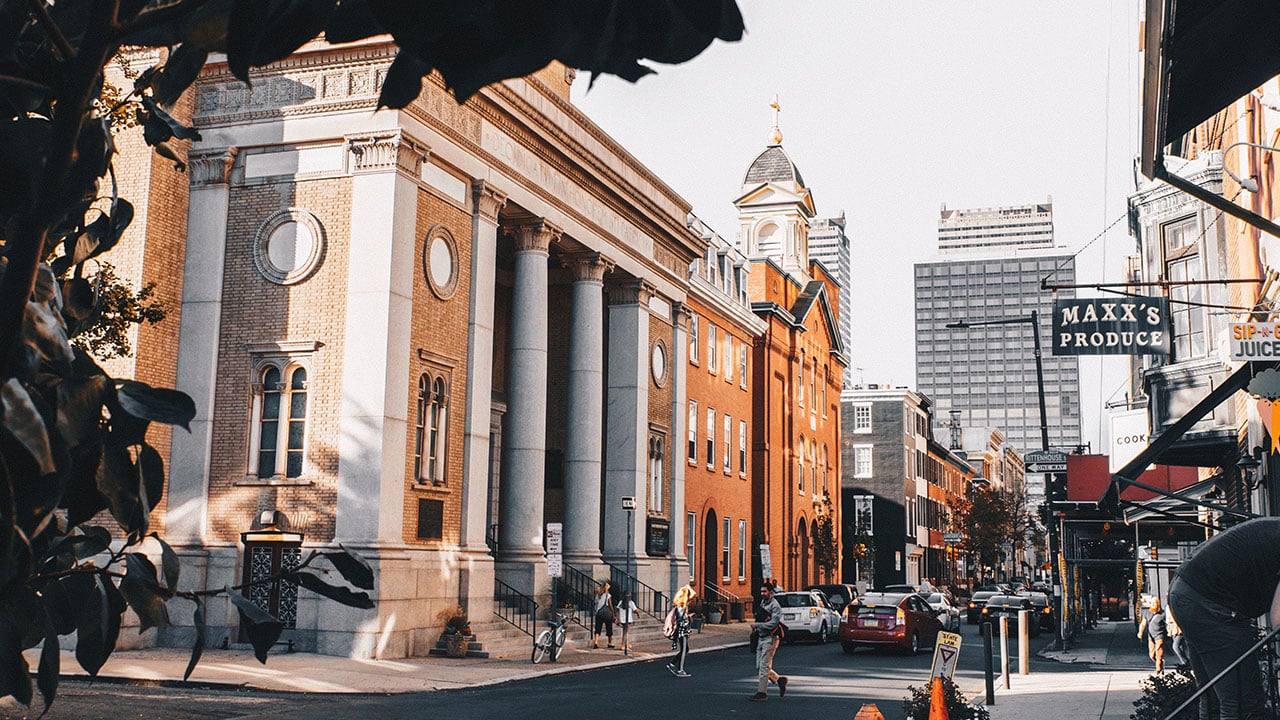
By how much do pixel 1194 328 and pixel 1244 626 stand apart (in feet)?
61.6

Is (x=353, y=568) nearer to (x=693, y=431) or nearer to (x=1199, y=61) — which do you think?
(x=1199, y=61)

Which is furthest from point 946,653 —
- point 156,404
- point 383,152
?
point 383,152

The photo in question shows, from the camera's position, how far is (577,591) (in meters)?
32.1

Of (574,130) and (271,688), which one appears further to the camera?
(574,130)

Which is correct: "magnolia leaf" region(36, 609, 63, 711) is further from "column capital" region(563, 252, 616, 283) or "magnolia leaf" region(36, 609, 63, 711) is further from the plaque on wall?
Result: the plaque on wall

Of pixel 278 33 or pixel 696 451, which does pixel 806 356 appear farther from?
pixel 278 33

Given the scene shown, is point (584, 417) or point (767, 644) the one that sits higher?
point (584, 417)

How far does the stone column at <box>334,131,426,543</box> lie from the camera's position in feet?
77.3

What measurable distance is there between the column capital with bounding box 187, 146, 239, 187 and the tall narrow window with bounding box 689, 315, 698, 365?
71.8 ft

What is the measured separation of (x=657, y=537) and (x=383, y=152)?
16.7 m

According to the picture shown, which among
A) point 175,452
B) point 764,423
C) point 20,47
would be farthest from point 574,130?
point 20,47

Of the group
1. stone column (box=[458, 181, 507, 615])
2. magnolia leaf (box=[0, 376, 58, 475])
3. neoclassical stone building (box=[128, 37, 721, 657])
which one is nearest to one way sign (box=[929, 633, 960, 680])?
neoclassical stone building (box=[128, 37, 721, 657])

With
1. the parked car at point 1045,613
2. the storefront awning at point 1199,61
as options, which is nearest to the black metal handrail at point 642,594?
the parked car at point 1045,613

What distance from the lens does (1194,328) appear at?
972 inches
